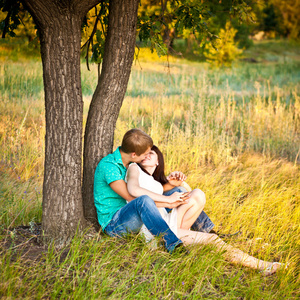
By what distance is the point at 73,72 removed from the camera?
2801 millimetres

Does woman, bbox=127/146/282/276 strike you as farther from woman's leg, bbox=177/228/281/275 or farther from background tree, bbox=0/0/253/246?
background tree, bbox=0/0/253/246

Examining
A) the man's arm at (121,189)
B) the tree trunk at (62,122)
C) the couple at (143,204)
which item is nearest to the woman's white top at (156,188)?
the couple at (143,204)

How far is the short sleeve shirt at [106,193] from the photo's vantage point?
3.01 metres

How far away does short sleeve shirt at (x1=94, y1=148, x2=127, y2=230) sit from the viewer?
3014 mm

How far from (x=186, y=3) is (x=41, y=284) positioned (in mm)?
2744

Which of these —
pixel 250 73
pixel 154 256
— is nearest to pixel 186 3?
pixel 154 256

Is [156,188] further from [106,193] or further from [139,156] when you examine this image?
[106,193]

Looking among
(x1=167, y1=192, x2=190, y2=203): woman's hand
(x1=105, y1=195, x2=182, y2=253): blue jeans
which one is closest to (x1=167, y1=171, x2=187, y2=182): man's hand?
(x1=167, y1=192, x2=190, y2=203): woman's hand

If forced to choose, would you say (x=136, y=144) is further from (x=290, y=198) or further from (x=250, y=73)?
(x=250, y=73)

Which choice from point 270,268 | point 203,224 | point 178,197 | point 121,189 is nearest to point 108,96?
point 121,189

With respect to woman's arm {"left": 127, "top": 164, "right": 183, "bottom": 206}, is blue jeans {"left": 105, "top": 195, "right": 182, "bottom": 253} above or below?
below

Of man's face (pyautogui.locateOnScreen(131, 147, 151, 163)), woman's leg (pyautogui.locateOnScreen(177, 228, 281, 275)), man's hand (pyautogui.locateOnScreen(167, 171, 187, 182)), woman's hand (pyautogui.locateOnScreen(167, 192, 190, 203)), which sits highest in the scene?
man's face (pyautogui.locateOnScreen(131, 147, 151, 163))

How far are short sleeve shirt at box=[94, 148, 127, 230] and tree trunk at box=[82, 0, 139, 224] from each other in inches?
6.2

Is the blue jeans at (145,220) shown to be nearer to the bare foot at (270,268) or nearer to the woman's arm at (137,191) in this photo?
the woman's arm at (137,191)
